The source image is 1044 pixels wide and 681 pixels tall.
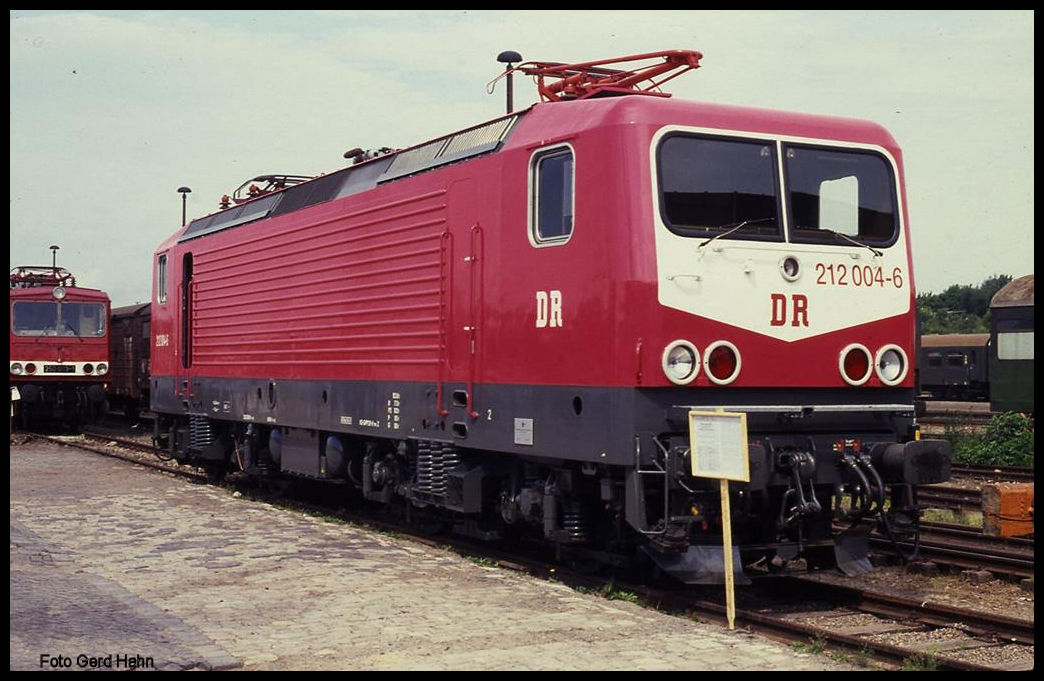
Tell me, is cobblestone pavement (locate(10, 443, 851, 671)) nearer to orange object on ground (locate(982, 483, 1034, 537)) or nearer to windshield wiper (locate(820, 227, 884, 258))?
windshield wiper (locate(820, 227, 884, 258))

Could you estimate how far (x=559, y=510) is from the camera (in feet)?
32.0

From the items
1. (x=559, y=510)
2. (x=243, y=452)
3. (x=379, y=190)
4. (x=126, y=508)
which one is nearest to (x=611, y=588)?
(x=559, y=510)

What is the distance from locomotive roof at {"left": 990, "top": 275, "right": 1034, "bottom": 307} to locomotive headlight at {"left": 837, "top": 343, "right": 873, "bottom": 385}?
18.4m

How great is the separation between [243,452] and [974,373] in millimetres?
34833

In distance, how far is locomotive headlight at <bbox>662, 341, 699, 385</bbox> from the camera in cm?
871

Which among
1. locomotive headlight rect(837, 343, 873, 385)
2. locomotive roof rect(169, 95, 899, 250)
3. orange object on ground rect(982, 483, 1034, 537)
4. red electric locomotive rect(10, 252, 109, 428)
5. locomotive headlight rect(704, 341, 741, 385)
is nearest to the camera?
locomotive headlight rect(704, 341, 741, 385)

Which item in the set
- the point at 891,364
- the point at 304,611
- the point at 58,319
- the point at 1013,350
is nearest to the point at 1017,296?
the point at 1013,350

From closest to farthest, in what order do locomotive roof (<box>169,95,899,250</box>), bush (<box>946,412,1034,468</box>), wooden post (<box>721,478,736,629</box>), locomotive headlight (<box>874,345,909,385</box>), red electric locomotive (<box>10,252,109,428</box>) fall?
wooden post (<box>721,478,736,629</box>) < locomotive roof (<box>169,95,899,250</box>) < locomotive headlight (<box>874,345,909,385</box>) < bush (<box>946,412,1034,468</box>) < red electric locomotive (<box>10,252,109,428</box>)

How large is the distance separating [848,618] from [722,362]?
194 cm

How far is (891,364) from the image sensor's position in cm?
959

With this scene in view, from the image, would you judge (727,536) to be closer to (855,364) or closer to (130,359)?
(855,364)

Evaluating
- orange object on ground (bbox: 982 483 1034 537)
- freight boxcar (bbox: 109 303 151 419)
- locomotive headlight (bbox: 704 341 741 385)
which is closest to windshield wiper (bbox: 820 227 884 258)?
locomotive headlight (bbox: 704 341 741 385)

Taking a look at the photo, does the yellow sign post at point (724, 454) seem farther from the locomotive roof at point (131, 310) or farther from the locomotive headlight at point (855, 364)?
the locomotive roof at point (131, 310)

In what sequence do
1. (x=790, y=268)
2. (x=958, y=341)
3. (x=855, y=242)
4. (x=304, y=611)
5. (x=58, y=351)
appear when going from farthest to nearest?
(x=958, y=341) < (x=58, y=351) < (x=855, y=242) < (x=790, y=268) < (x=304, y=611)
